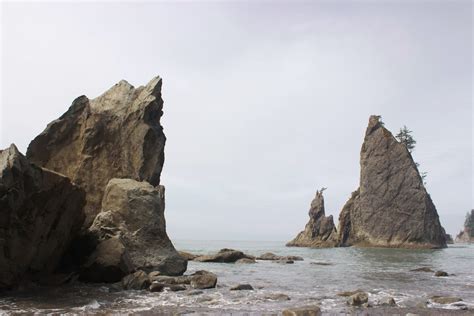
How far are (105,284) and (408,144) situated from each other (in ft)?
370

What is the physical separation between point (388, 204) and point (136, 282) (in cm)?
9054

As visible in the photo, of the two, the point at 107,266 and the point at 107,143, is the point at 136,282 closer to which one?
the point at 107,266

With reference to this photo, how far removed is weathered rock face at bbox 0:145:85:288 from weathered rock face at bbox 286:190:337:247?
9571cm

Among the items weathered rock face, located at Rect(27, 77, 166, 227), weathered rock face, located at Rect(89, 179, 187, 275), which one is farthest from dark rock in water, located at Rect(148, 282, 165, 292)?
weathered rock face, located at Rect(27, 77, 166, 227)

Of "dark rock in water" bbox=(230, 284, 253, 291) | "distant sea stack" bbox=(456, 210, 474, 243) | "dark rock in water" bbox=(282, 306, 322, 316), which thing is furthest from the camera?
"distant sea stack" bbox=(456, 210, 474, 243)

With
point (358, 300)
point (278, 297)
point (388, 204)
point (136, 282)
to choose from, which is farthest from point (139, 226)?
point (388, 204)

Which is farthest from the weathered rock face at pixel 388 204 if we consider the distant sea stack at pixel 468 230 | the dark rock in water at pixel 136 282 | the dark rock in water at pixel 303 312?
the distant sea stack at pixel 468 230

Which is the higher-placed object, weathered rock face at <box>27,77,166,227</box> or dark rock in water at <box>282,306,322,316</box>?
weathered rock face at <box>27,77,166,227</box>

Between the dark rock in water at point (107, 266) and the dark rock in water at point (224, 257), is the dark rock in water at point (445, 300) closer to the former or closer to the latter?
the dark rock in water at point (107, 266)

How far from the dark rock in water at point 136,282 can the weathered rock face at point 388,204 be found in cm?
8606

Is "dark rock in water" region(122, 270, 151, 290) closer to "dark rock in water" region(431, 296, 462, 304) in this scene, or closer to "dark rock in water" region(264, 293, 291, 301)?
"dark rock in water" region(264, 293, 291, 301)

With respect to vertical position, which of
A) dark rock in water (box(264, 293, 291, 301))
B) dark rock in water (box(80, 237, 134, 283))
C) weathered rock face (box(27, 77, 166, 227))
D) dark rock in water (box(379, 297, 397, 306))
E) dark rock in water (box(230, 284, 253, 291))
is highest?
weathered rock face (box(27, 77, 166, 227))

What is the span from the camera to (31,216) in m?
19.2

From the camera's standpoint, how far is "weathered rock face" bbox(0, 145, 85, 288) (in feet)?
58.0
